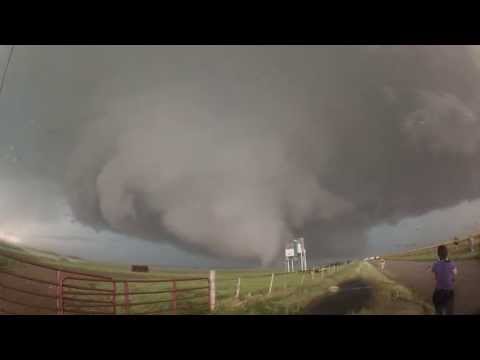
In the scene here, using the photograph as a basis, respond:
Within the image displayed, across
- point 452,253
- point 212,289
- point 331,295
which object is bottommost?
point 331,295

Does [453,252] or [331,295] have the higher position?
[453,252]

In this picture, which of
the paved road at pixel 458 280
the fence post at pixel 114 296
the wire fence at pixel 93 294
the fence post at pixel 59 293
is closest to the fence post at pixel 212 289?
the wire fence at pixel 93 294

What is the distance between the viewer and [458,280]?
3.29 m

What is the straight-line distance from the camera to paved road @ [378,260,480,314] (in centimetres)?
328

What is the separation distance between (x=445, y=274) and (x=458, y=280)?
5.0 inches

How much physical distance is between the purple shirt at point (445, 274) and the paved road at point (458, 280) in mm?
46

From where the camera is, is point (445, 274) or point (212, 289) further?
point (212, 289)

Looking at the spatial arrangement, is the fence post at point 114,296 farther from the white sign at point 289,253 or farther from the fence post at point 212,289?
the white sign at point 289,253

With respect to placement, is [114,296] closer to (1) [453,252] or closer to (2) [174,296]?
(2) [174,296]

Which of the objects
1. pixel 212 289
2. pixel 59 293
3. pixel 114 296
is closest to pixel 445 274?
pixel 212 289

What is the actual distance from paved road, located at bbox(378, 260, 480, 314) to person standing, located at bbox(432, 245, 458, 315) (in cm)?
4
